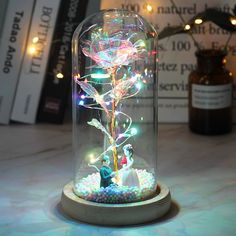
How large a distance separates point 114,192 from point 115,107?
0.42 feet

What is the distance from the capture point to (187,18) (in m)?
1.32

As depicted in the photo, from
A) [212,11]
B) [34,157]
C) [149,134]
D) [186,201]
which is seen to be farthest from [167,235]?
[212,11]

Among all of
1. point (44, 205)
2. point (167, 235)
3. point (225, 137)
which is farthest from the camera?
point (225, 137)

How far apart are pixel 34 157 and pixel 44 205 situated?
0.74 feet

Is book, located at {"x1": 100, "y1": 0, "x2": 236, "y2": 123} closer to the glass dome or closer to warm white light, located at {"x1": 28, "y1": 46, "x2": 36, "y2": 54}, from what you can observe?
warm white light, located at {"x1": 28, "y1": 46, "x2": 36, "y2": 54}

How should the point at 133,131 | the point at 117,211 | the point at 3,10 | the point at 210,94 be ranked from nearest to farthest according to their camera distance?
1. the point at 117,211
2. the point at 133,131
3. the point at 210,94
4. the point at 3,10

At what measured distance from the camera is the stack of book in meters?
1.32

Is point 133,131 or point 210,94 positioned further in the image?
point 210,94

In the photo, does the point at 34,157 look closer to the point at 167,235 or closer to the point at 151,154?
the point at 151,154

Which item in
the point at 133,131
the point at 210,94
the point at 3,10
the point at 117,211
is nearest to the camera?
the point at 117,211

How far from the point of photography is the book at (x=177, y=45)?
4.32 ft

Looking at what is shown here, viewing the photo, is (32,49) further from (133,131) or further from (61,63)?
(133,131)

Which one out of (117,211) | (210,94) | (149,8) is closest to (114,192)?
(117,211)

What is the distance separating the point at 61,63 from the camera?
1.33 metres
